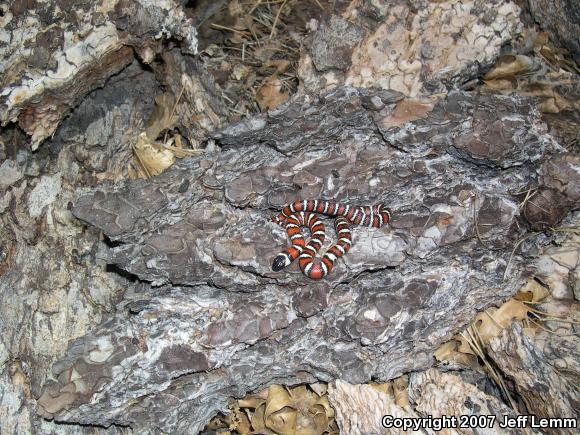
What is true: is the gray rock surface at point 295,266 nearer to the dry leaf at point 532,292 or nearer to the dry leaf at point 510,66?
the dry leaf at point 532,292

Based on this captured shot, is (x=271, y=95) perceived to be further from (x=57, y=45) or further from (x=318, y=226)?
(x=57, y=45)

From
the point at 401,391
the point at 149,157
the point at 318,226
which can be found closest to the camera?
the point at 401,391

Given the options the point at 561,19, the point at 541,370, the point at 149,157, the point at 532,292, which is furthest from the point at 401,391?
the point at 561,19

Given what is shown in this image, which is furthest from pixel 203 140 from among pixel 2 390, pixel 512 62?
pixel 512 62

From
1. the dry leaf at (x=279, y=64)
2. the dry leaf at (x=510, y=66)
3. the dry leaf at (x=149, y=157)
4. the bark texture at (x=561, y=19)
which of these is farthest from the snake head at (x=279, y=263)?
the bark texture at (x=561, y=19)

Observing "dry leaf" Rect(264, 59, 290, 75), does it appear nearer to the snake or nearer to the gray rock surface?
the gray rock surface

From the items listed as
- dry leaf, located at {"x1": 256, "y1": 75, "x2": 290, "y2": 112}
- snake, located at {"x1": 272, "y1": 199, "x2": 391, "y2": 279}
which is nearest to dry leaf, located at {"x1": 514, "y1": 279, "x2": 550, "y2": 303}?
snake, located at {"x1": 272, "y1": 199, "x2": 391, "y2": 279}
